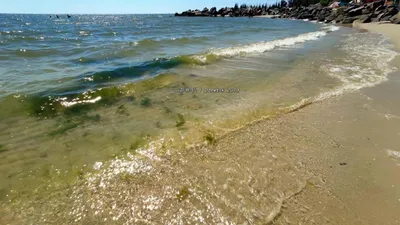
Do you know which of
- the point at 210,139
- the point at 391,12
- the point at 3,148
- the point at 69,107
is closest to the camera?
the point at 3,148

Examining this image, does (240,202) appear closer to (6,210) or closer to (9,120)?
(6,210)

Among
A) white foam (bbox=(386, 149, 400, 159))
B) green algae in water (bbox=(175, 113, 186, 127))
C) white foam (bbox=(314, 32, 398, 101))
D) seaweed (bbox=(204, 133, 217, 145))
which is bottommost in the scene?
white foam (bbox=(314, 32, 398, 101))

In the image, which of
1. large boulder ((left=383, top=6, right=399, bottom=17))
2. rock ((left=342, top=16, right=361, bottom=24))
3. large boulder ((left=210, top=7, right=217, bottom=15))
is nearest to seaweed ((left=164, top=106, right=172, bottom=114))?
large boulder ((left=383, top=6, right=399, bottom=17))

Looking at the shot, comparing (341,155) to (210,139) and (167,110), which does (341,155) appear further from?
(167,110)

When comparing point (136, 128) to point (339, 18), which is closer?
point (136, 128)

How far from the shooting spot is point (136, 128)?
4750 millimetres

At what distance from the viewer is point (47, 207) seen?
2834 millimetres

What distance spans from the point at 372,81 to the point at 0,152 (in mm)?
9631

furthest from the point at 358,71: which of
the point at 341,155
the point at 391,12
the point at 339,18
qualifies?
the point at 339,18

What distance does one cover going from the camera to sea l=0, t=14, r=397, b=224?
2811mm

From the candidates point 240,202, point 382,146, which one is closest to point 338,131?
point 382,146

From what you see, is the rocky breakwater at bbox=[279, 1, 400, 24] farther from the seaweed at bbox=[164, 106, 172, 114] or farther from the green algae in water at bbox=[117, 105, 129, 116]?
the green algae in water at bbox=[117, 105, 129, 116]

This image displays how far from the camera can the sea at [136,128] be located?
111 inches

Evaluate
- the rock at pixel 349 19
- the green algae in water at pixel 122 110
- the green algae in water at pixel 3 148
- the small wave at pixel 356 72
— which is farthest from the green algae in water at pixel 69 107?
the rock at pixel 349 19
